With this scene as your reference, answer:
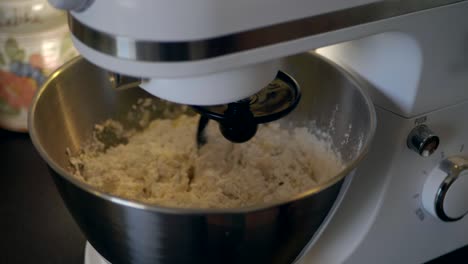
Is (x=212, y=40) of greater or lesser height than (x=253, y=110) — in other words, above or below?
above

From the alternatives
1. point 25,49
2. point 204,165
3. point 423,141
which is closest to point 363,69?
point 423,141

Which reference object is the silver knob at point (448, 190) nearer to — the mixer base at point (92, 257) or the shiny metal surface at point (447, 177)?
the shiny metal surface at point (447, 177)

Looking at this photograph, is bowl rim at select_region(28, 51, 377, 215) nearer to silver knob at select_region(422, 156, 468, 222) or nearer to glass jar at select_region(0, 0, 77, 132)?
silver knob at select_region(422, 156, 468, 222)

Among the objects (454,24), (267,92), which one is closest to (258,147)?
(267,92)

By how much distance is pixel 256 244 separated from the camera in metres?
0.43

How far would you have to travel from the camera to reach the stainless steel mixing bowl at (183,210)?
40 centimetres

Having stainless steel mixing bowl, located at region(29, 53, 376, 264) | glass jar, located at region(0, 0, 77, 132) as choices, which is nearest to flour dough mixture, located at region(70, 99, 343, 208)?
stainless steel mixing bowl, located at region(29, 53, 376, 264)

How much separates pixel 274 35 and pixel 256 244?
0.16 m

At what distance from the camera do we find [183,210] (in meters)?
0.38

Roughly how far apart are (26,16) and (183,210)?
441 mm

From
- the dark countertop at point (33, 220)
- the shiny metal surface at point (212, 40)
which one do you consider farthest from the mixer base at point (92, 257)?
the shiny metal surface at point (212, 40)

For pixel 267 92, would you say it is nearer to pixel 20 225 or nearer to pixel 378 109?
pixel 378 109

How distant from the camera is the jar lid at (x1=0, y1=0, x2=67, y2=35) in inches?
27.7

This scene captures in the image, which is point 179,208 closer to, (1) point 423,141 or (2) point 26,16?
(1) point 423,141
